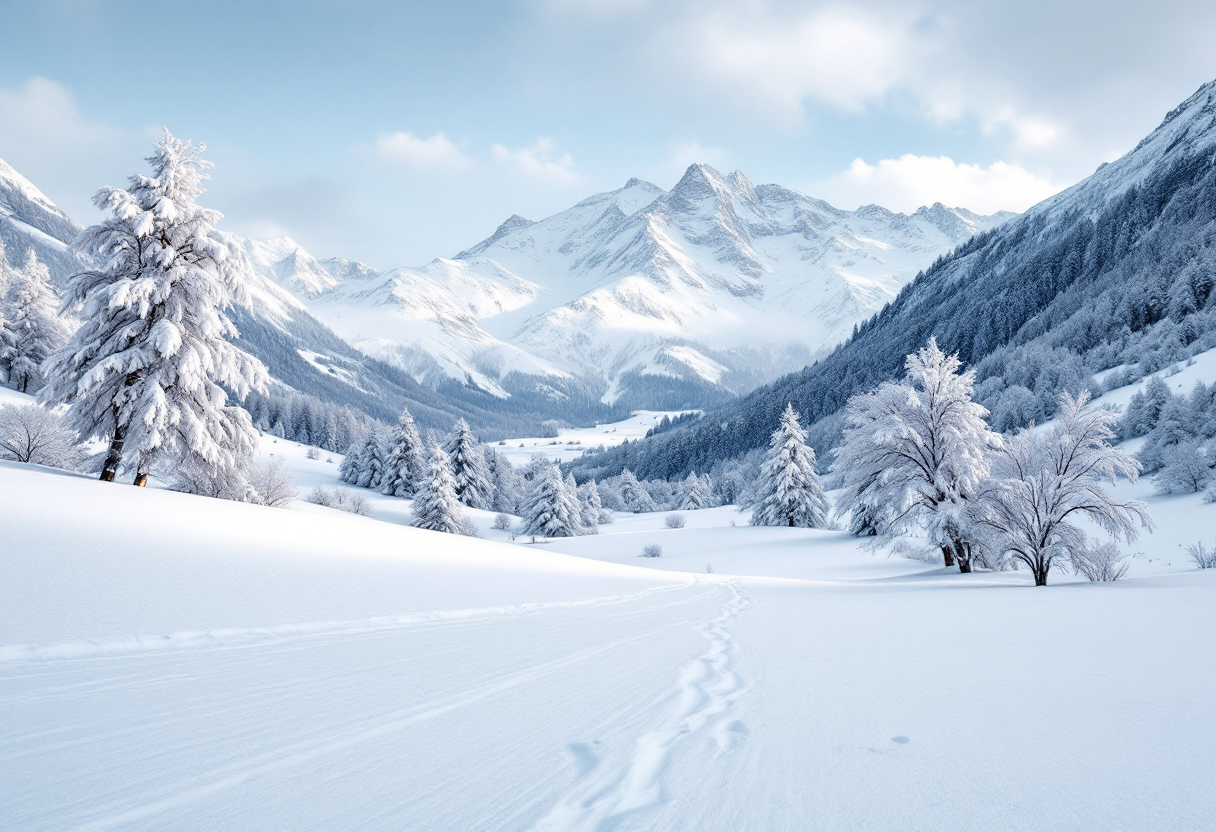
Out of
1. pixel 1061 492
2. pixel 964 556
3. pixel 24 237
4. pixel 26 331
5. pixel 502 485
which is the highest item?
pixel 24 237

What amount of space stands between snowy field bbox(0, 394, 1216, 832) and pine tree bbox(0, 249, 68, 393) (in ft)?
141

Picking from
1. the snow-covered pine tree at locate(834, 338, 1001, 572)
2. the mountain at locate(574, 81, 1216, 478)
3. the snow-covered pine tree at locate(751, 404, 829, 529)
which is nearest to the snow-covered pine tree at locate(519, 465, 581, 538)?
the snow-covered pine tree at locate(751, 404, 829, 529)

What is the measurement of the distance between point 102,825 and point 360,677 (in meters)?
1.99

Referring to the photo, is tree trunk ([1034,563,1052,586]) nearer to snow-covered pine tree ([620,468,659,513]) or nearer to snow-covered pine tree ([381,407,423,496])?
snow-covered pine tree ([381,407,423,496])

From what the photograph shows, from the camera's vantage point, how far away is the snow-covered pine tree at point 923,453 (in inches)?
687

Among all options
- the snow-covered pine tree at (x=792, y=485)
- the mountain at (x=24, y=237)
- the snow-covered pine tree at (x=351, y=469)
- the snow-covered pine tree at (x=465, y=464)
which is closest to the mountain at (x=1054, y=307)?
the snow-covered pine tree at (x=792, y=485)

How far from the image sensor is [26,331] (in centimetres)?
3722

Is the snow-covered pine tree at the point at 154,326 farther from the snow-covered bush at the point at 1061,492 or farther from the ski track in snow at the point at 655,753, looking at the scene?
the snow-covered bush at the point at 1061,492

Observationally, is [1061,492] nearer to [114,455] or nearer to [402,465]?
[114,455]

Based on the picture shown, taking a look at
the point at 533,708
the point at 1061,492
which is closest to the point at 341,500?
the point at 1061,492

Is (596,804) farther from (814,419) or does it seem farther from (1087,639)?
(814,419)

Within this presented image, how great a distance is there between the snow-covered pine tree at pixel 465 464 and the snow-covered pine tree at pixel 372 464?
6.50m

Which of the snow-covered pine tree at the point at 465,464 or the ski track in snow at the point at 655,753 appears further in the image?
the snow-covered pine tree at the point at 465,464

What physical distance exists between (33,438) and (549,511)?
33593 millimetres
